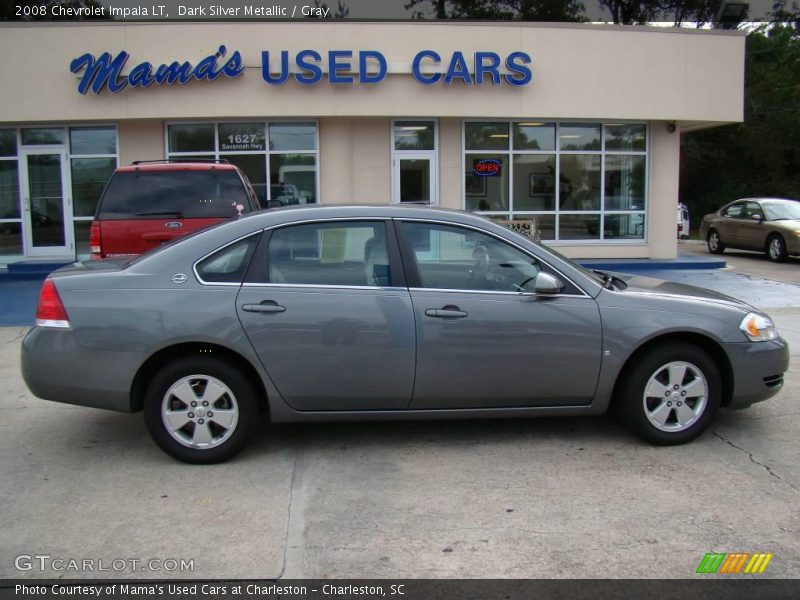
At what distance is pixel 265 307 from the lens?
4562 millimetres

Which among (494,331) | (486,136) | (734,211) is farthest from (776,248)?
(494,331)


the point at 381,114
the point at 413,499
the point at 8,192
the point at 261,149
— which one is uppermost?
the point at 381,114

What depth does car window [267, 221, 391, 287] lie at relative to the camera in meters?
4.72

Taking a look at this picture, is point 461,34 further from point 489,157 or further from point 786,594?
point 786,594

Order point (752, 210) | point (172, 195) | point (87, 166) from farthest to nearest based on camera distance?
1. point (752, 210)
2. point (87, 166)
3. point (172, 195)

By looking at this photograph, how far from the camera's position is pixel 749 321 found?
4961mm

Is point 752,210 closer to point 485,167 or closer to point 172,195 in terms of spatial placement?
point 485,167

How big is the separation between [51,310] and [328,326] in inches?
69.6

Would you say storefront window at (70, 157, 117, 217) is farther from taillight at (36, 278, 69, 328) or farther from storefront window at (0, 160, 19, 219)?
taillight at (36, 278, 69, 328)

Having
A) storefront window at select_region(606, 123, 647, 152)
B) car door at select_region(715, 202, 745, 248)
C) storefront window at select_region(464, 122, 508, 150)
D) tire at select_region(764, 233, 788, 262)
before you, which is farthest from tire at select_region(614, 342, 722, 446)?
car door at select_region(715, 202, 745, 248)

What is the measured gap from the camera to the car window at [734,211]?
18672 millimetres

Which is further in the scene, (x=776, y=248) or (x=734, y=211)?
(x=734, y=211)

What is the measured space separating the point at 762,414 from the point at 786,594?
Answer: 2.80 m

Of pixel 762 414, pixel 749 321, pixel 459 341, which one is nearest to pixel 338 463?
pixel 459 341
